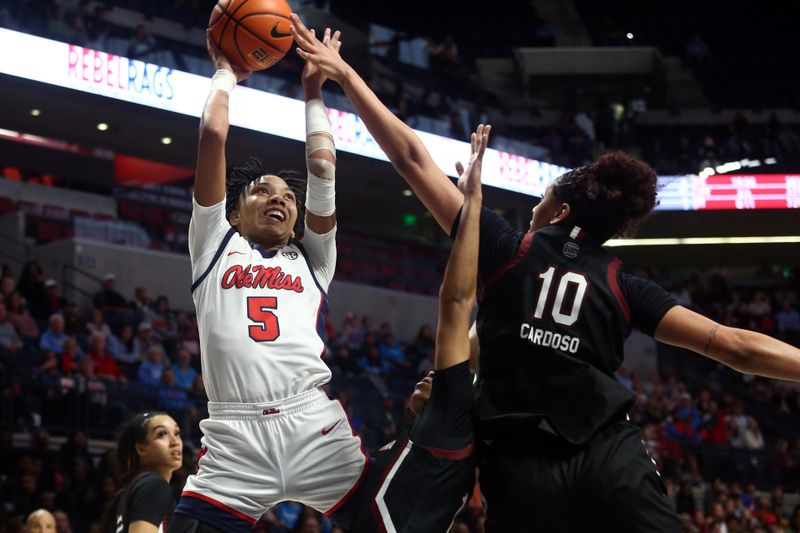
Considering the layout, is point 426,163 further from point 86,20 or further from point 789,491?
point 789,491

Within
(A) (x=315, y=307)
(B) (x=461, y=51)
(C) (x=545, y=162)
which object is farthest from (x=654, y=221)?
(A) (x=315, y=307)

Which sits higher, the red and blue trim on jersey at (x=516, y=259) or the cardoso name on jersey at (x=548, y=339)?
the red and blue trim on jersey at (x=516, y=259)

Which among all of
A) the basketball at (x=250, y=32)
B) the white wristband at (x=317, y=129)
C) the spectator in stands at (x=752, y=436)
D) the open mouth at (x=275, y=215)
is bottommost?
the spectator in stands at (x=752, y=436)

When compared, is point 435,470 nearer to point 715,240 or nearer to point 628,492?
point 628,492

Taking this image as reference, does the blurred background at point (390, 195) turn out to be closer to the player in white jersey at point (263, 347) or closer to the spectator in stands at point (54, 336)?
the spectator in stands at point (54, 336)

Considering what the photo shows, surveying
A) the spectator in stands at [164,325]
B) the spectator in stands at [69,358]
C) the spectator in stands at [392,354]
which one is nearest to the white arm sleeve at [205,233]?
the spectator in stands at [69,358]

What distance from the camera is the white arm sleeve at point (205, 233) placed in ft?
13.6

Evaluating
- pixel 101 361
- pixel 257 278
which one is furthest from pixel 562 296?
pixel 101 361

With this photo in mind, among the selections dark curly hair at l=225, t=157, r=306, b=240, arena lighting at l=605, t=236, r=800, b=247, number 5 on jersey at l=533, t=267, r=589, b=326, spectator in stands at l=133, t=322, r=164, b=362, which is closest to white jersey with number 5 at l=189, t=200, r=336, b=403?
dark curly hair at l=225, t=157, r=306, b=240

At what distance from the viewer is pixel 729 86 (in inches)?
1017

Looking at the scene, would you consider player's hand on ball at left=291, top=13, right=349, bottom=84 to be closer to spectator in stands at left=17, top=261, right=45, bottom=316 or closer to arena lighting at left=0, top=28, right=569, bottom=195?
arena lighting at left=0, top=28, right=569, bottom=195

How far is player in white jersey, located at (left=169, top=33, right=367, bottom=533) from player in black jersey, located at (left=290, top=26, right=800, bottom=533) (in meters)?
0.61

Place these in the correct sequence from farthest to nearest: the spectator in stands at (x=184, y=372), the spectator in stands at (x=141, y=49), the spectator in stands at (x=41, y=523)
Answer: the spectator in stands at (x=141, y=49), the spectator in stands at (x=184, y=372), the spectator in stands at (x=41, y=523)

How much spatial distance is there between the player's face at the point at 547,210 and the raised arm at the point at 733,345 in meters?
0.51
